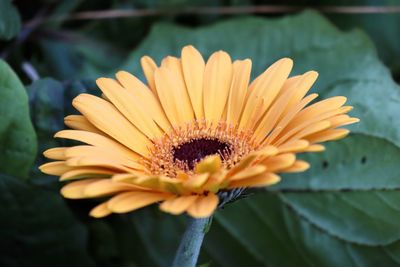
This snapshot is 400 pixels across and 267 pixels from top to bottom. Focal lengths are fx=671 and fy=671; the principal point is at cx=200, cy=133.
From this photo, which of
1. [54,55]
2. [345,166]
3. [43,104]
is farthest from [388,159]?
[54,55]

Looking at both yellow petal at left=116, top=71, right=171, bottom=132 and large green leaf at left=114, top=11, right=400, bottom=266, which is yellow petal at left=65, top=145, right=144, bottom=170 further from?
large green leaf at left=114, top=11, right=400, bottom=266

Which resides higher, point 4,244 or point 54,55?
point 54,55

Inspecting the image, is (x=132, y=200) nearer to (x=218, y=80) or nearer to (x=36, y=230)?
(x=218, y=80)

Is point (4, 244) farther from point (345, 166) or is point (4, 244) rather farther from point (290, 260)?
point (345, 166)

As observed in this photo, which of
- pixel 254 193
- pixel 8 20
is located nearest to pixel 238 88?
pixel 254 193

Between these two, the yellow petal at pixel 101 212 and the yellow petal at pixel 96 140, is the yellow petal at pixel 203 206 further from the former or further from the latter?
the yellow petal at pixel 96 140

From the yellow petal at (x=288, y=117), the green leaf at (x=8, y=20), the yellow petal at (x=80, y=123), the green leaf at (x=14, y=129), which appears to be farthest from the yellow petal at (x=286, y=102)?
the green leaf at (x=8, y=20)

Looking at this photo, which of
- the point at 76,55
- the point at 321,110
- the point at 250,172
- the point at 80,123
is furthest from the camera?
the point at 76,55
